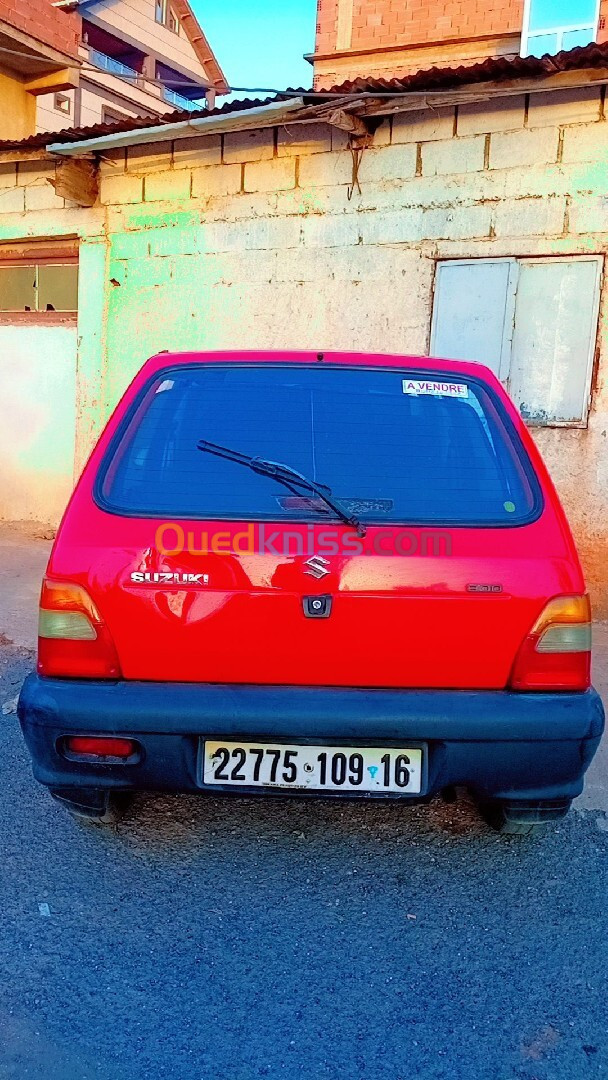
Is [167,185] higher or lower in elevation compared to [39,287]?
higher

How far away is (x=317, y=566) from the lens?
7.21 feet

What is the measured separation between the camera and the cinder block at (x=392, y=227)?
646 centimetres

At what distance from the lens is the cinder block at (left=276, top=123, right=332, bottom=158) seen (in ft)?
22.0

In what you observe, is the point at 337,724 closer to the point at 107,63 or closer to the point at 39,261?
the point at 39,261

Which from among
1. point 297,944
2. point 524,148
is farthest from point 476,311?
point 297,944

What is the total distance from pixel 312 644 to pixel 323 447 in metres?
0.60

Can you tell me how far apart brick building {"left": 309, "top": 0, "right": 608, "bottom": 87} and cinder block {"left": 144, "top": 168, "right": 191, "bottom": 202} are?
17.3 feet

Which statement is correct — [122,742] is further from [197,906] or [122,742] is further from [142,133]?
[142,133]

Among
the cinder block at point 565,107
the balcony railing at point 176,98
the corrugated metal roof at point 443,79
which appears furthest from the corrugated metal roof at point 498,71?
the balcony railing at point 176,98

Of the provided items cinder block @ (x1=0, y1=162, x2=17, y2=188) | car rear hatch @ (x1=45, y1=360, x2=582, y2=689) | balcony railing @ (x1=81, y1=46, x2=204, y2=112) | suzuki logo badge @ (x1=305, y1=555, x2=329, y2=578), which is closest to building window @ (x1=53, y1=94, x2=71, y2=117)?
balcony railing @ (x1=81, y1=46, x2=204, y2=112)

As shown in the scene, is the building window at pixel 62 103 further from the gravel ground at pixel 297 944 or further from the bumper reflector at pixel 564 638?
the bumper reflector at pixel 564 638

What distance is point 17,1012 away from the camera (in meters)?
1.96

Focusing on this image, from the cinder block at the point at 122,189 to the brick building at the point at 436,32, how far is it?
530 cm

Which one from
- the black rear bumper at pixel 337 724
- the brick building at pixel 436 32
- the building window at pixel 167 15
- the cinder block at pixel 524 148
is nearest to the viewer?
the black rear bumper at pixel 337 724
